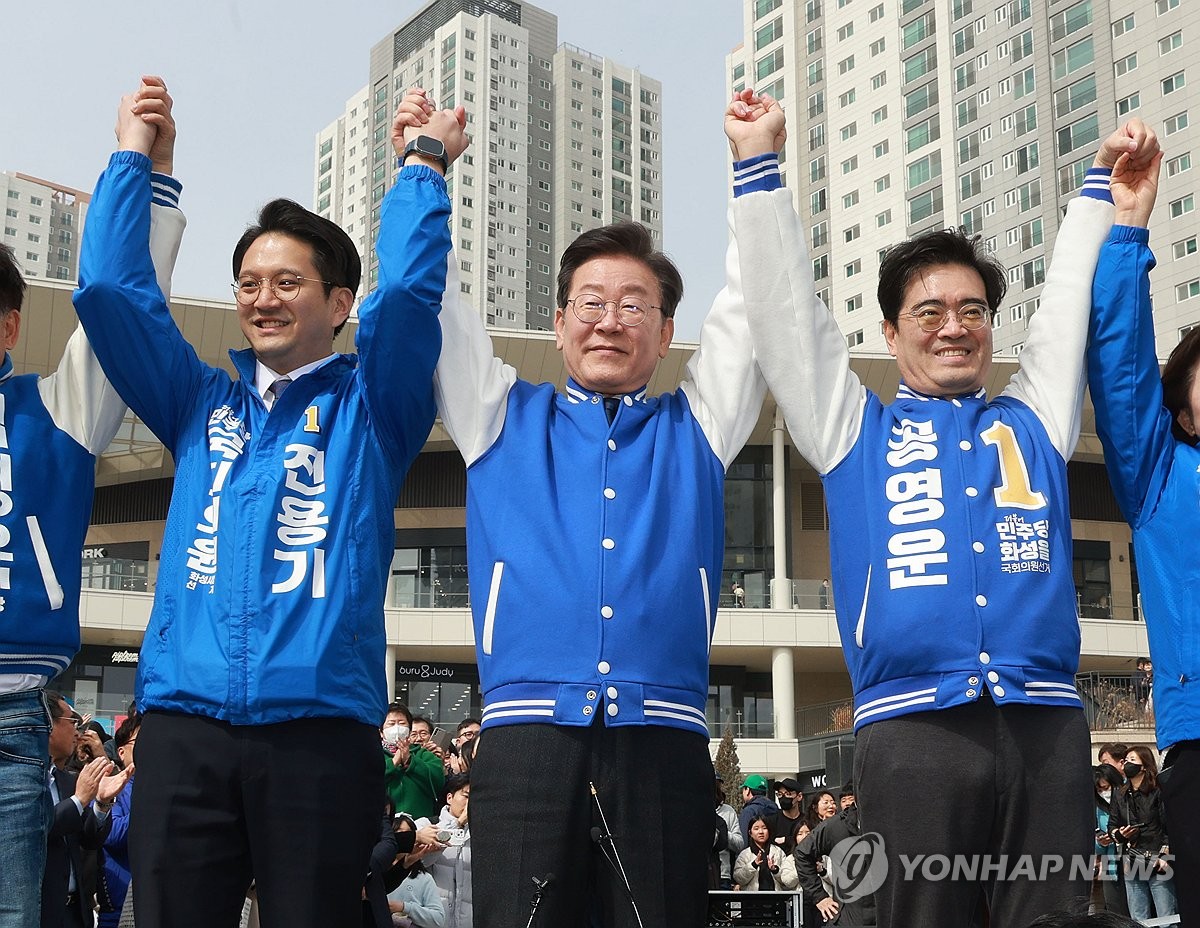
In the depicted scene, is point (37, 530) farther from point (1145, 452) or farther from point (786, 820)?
point (786, 820)

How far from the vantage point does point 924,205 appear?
6147cm

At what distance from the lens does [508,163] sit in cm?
9344

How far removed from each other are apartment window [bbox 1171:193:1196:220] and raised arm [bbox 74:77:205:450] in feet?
173

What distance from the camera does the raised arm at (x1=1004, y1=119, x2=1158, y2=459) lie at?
141 inches

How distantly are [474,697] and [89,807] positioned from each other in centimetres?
2903

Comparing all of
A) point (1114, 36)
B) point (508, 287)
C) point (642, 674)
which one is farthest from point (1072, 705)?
point (508, 287)

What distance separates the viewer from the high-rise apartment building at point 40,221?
109125 mm

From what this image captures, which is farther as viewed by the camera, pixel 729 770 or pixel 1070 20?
pixel 1070 20

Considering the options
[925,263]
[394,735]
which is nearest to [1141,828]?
[394,735]

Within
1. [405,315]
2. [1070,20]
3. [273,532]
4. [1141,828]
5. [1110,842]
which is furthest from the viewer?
[1070,20]

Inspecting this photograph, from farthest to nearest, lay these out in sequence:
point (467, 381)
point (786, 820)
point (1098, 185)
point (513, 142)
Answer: point (513, 142)
point (786, 820)
point (1098, 185)
point (467, 381)

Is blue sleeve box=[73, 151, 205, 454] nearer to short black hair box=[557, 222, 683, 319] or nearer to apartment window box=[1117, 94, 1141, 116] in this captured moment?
short black hair box=[557, 222, 683, 319]

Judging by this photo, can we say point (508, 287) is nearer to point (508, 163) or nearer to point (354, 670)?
point (508, 163)

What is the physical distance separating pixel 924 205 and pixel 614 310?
60936mm
